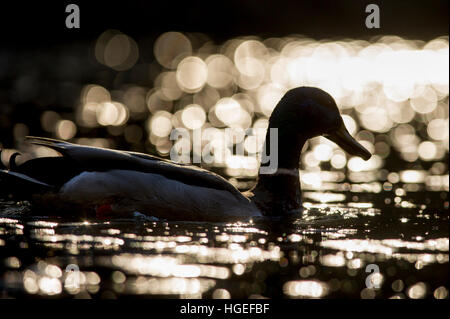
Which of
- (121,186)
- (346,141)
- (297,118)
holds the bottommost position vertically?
(121,186)

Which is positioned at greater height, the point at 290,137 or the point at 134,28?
the point at 134,28

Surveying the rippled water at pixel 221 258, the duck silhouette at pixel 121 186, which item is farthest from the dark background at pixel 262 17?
the rippled water at pixel 221 258

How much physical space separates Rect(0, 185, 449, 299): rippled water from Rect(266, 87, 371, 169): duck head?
2.50 feet

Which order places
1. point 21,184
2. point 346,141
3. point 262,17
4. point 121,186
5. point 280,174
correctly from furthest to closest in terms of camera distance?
1. point 262,17
2. point 346,141
3. point 280,174
4. point 121,186
5. point 21,184

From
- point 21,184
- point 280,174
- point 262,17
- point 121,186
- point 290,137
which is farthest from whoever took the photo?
point 262,17

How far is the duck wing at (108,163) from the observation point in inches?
332

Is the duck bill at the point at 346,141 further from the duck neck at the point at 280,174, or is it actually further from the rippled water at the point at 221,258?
the rippled water at the point at 221,258

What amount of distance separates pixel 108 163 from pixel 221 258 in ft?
5.64

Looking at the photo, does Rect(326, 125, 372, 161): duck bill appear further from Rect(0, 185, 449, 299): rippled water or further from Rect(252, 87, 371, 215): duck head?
Rect(0, 185, 449, 299): rippled water

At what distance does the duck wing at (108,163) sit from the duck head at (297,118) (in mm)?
1288

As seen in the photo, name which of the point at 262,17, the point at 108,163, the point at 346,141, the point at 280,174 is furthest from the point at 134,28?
the point at 108,163

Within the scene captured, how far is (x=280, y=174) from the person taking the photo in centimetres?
980

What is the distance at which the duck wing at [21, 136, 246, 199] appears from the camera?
8.44 metres

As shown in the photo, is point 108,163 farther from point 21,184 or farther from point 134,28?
point 134,28
